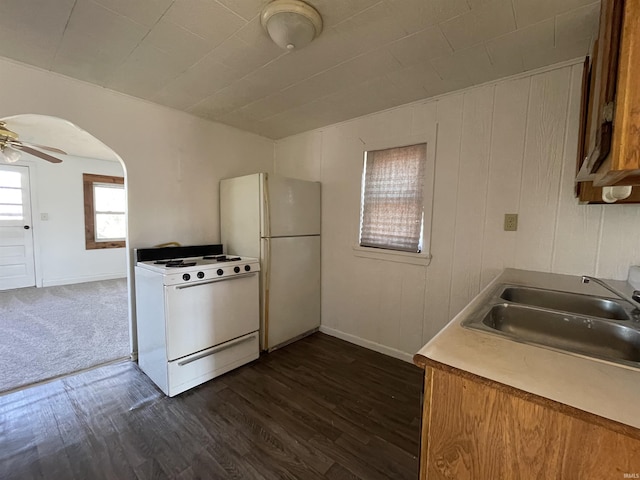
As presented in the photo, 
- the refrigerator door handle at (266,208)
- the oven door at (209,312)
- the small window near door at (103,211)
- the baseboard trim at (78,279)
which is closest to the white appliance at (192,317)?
the oven door at (209,312)

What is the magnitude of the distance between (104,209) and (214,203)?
3.96 m

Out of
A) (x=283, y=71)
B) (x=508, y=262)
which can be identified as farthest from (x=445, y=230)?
(x=283, y=71)

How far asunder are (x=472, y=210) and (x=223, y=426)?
7.44 feet

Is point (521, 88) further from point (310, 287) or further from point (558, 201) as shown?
point (310, 287)

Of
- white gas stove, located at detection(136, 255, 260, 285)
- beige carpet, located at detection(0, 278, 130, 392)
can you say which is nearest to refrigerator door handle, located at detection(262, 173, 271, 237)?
white gas stove, located at detection(136, 255, 260, 285)

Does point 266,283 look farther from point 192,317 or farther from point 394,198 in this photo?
point 394,198

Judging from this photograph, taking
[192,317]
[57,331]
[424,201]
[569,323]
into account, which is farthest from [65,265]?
[569,323]

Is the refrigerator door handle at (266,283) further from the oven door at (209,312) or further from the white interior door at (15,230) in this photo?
the white interior door at (15,230)

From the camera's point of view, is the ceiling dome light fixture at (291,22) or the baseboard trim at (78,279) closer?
the ceiling dome light fixture at (291,22)

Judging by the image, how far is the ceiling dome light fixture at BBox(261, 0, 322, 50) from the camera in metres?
1.31

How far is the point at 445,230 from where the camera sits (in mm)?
2273

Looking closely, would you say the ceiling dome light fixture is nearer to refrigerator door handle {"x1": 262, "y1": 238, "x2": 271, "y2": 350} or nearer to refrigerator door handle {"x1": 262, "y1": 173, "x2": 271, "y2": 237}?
refrigerator door handle {"x1": 262, "y1": 173, "x2": 271, "y2": 237}

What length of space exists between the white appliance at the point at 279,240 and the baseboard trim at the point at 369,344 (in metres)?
0.21

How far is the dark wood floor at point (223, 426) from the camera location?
1443 millimetres
